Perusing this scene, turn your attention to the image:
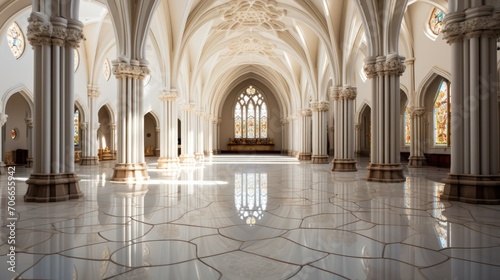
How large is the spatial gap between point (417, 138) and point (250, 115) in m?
26.3

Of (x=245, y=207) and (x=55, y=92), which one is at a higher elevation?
(x=55, y=92)

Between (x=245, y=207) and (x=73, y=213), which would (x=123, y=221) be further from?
(x=245, y=207)

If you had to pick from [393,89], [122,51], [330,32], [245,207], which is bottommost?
[245,207]

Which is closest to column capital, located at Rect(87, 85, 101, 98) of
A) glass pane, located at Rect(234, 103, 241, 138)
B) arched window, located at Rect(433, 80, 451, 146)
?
arched window, located at Rect(433, 80, 451, 146)

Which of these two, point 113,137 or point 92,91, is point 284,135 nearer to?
point 113,137

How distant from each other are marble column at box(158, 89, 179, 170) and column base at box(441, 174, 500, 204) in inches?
466

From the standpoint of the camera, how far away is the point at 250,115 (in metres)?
42.7

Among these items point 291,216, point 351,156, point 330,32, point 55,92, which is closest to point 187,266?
point 291,216

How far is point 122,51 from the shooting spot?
1053 centimetres

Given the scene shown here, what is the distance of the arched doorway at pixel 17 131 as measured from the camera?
65.3ft

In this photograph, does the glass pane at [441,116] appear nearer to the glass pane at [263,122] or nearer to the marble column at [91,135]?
the marble column at [91,135]

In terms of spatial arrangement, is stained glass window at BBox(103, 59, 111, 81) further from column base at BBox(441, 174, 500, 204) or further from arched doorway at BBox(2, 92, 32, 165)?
column base at BBox(441, 174, 500, 204)

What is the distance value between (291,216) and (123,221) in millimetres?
2453

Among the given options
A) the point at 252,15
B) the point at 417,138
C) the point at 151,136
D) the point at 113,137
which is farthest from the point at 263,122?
the point at 417,138
